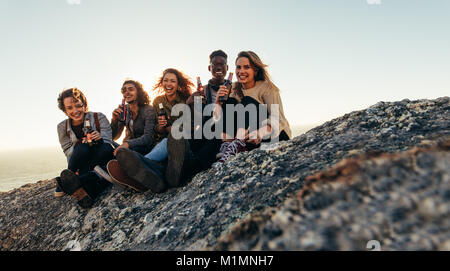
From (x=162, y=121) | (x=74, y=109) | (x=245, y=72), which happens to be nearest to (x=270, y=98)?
(x=245, y=72)

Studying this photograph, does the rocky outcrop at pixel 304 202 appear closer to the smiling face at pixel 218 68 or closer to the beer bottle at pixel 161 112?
the beer bottle at pixel 161 112

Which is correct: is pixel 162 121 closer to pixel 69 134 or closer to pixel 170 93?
pixel 170 93

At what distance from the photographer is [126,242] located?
2578 mm

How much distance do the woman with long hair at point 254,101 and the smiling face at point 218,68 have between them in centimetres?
91

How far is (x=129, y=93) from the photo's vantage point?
5.35m

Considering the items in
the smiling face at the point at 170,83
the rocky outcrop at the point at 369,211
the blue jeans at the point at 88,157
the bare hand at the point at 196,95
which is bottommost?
the blue jeans at the point at 88,157

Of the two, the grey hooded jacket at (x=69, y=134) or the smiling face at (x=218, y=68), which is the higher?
the smiling face at (x=218, y=68)

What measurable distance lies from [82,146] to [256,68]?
3.55 metres

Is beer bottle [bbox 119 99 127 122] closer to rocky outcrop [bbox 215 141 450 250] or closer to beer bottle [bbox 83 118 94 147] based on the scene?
beer bottle [bbox 83 118 94 147]

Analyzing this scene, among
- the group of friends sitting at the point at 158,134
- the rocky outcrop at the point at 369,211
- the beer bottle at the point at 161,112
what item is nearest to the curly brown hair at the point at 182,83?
the group of friends sitting at the point at 158,134

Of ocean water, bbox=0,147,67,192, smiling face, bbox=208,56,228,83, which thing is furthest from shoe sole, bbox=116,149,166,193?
ocean water, bbox=0,147,67,192

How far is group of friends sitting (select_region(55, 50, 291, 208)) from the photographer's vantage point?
3.37 m

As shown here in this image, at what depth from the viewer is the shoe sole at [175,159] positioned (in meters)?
3.26

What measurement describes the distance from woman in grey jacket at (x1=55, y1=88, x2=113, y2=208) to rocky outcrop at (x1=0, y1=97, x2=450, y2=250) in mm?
330
